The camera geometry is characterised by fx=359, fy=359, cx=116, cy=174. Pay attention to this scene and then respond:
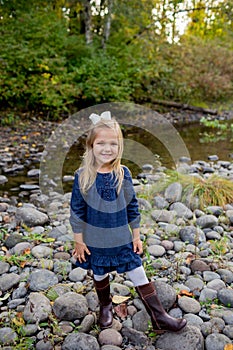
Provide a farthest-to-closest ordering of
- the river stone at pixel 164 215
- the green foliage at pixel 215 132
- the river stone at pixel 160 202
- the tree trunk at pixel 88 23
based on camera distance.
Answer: the tree trunk at pixel 88 23 → the green foliage at pixel 215 132 → the river stone at pixel 160 202 → the river stone at pixel 164 215

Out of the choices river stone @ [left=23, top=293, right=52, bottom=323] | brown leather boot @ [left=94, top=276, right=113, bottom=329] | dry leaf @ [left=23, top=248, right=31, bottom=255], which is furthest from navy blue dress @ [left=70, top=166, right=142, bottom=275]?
dry leaf @ [left=23, top=248, right=31, bottom=255]

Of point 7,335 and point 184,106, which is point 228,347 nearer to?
point 7,335

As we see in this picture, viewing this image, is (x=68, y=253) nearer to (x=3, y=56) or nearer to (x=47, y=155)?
(x=47, y=155)

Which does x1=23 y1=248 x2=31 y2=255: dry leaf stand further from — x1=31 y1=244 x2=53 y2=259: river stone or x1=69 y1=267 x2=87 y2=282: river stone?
x1=69 y1=267 x2=87 y2=282: river stone

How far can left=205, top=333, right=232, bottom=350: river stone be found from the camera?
1.85 m

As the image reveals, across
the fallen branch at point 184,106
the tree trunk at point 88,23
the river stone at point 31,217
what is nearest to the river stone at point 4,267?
the river stone at point 31,217

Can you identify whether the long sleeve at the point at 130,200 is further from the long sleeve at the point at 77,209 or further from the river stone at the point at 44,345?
the river stone at the point at 44,345

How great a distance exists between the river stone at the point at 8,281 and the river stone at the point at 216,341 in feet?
4.03

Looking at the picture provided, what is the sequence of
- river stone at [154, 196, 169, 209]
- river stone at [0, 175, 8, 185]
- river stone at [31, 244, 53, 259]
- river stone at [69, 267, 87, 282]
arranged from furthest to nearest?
river stone at [0, 175, 8, 185]
river stone at [154, 196, 169, 209]
river stone at [31, 244, 53, 259]
river stone at [69, 267, 87, 282]

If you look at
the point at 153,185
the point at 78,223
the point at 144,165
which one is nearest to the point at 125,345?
the point at 78,223

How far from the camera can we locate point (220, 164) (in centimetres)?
560

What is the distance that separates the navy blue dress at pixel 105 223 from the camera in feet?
6.21

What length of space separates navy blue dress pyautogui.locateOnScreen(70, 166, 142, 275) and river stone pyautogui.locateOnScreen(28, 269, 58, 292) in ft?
1.65

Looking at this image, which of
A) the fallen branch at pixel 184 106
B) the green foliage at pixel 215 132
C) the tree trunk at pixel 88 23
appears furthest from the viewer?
the fallen branch at pixel 184 106
